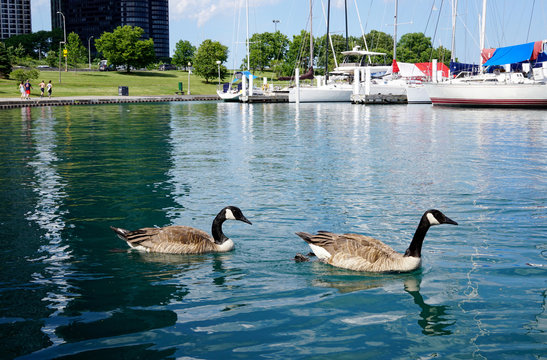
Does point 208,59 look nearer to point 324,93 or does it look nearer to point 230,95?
point 230,95

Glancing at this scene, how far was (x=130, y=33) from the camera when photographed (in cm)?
13550

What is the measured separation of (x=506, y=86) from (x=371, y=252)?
56789mm

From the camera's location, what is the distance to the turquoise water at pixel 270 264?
7.34m

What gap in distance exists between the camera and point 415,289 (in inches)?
359

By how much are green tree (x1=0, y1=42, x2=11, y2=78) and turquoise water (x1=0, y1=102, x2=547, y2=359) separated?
73709 mm

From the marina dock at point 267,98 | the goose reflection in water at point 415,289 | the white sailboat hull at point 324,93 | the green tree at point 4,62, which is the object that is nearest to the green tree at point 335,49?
the marina dock at point 267,98

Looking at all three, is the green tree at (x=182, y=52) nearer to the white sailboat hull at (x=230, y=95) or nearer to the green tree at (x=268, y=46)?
the green tree at (x=268, y=46)

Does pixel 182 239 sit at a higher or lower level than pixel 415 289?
higher

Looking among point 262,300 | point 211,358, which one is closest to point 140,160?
point 262,300

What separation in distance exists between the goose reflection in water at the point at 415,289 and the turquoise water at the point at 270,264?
0.11 ft

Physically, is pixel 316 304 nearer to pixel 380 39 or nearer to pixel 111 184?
pixel 111 184

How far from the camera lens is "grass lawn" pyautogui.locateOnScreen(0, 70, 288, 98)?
8956cm

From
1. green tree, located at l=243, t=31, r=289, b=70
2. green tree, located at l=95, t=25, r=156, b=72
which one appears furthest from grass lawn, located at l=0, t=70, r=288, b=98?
green tree, located at l=243, t=31, r=289, b=70

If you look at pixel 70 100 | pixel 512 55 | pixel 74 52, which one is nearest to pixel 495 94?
pixel 512 55
